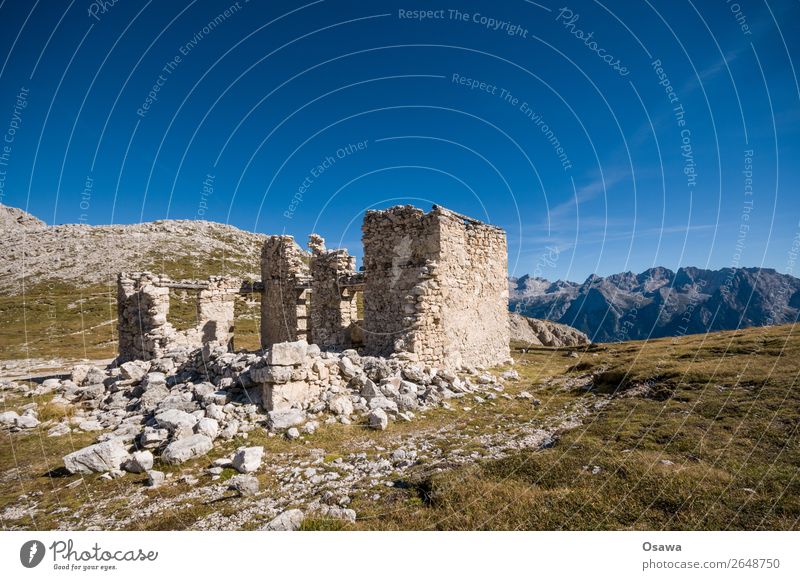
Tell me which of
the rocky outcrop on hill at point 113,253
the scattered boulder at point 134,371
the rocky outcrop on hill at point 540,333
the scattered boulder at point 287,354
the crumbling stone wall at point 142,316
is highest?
the rocky outcrop on hill at point 113,253

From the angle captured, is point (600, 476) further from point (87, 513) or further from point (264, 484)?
point (87, 513)

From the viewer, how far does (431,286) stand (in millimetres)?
13562

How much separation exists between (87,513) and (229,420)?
305 cm

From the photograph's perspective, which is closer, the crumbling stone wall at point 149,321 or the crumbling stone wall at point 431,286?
the crumbling stone wall at point 431,286

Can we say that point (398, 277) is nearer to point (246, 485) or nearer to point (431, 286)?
point (431, 286)

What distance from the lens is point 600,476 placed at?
218 inches

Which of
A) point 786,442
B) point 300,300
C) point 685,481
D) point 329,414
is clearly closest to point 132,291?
point 300,300

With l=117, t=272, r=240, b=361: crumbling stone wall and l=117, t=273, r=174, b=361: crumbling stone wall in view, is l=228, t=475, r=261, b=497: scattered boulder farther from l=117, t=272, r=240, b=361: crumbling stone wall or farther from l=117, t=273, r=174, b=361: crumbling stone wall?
l=117, t=273, r=174, b=361: crumbling stone wall

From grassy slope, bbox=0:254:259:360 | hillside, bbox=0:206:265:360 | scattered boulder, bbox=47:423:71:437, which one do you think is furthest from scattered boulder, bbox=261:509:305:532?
hillside, bbox=0:206:265:360

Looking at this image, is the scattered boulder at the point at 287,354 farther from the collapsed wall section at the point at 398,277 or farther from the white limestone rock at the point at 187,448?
the collapsed wall section at the point at 398,277

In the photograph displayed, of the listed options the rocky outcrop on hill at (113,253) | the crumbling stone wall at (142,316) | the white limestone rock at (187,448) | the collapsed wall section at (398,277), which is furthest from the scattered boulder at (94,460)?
the rocky outcrop on hill at (113,253)

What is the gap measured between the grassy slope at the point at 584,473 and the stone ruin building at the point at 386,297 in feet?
15.1

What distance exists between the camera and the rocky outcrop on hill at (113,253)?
69.7 metres

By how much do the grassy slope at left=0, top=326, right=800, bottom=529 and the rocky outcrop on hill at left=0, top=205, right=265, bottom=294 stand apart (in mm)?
66037
